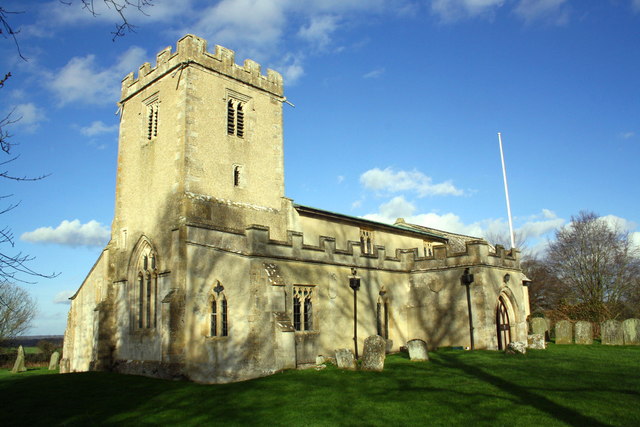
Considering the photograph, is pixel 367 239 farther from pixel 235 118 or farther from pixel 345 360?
pixel 345 360

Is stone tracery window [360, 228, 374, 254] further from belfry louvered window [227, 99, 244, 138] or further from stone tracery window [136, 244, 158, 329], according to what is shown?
stone tracery window [136, 244, 158, 329]

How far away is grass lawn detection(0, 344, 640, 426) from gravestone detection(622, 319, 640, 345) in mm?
4470

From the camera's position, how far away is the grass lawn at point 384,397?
10.6 m

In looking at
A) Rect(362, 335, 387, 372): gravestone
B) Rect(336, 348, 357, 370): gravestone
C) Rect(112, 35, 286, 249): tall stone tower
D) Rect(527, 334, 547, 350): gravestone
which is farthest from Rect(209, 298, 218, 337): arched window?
Rect(527, 334, 547, 350): gravestone

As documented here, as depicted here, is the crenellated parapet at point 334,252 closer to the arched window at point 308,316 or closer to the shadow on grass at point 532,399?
the arched window at point 308,316

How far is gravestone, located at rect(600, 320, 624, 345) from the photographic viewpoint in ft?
75.5

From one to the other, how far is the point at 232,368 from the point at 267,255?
4.32m

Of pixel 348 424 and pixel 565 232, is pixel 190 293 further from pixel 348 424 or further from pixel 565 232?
pixel 565 232

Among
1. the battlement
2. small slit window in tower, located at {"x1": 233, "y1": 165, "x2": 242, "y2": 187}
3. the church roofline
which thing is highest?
the battlement

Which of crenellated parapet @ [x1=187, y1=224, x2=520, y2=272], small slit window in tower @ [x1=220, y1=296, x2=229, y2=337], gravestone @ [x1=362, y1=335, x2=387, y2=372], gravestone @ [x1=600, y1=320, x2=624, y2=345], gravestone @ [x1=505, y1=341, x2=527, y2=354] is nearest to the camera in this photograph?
gravestone @ [x1=362, y1=335, x2=387, y2=372]

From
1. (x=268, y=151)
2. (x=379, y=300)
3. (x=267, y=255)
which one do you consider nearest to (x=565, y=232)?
(x=379, y=300)

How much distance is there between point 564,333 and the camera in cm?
2441

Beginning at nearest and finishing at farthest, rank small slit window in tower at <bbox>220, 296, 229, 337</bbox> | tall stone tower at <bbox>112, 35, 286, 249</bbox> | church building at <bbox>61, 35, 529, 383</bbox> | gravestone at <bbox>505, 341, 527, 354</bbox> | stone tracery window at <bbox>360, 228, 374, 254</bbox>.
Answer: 1. church building at <bbox>61, 35, 529, 383</bbox>
2. small slit window in tower at <bbox>220, 296, 229, 337</bbox>
3. gravestone at <bbox>505, 341, 527, 354</bbox>
4. tall stone tower at <bbox>112, 35, 286, 249</bbox>
5. stone tracery window at <bbox>360, 228, 374, 254</bbox>

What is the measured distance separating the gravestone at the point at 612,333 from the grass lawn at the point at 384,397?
171 inches
